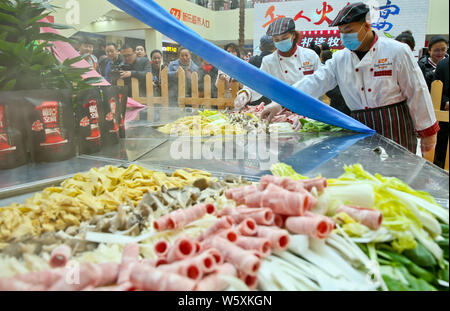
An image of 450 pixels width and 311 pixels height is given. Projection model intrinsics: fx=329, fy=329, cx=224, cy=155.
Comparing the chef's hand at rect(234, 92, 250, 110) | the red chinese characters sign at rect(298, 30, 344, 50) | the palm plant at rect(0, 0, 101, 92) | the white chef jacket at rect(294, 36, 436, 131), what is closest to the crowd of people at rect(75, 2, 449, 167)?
the white chef jacket at rect(294, 36, 436, 131)

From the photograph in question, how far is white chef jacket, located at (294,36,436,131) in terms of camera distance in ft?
7.29

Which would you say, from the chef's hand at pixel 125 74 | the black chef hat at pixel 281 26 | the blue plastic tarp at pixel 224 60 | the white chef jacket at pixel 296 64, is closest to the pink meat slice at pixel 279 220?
the blue plastic tarp at pixel 224 60

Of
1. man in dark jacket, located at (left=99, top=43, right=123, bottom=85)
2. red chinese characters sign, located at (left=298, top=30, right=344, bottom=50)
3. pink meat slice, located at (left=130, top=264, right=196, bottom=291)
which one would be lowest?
pink meat slice, located at (left=130, top=264, right=196, bottom=291)

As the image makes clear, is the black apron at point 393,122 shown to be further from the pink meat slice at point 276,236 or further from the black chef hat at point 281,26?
the pink meat slice at point 276,236

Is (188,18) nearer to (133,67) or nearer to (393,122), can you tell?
(393,122)

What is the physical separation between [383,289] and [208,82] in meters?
4.54

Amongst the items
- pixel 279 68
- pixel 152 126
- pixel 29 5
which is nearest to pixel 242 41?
pixel 279 68

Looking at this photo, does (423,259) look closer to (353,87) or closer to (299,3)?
(353,87)

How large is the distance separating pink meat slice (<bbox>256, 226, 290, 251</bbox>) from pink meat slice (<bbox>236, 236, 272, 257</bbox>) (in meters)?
0.01

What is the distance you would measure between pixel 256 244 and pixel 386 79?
6.50ft

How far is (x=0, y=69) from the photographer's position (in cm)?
179

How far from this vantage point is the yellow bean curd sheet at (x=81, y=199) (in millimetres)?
1068

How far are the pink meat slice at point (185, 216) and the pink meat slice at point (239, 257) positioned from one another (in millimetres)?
181

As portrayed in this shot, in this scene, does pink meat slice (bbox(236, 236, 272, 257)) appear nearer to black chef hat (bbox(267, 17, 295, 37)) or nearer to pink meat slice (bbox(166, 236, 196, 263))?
pink meat slice (bbox(166, 236, 196, 263))
